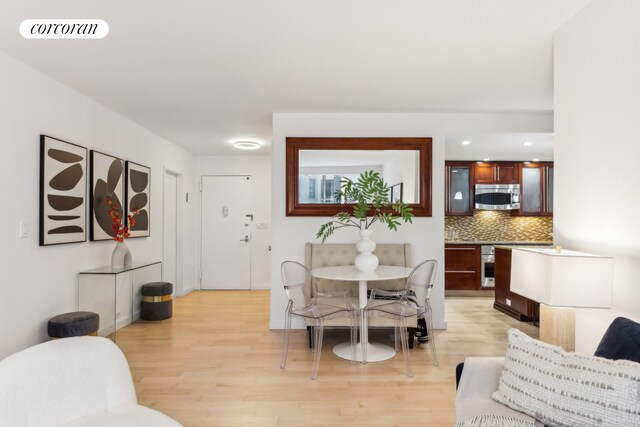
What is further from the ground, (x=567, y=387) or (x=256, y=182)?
(x=256, y=182)

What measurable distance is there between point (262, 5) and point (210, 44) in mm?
659

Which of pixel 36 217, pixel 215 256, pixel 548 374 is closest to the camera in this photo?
pixel 548 374

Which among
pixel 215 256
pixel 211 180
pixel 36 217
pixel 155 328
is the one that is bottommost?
pixel 155 328

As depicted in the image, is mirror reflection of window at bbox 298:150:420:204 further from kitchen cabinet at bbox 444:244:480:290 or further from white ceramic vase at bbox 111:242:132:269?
kitchen cabinet at bbox 444:244:480:290

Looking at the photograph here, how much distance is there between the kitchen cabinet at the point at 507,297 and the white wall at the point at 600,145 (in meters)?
2.65

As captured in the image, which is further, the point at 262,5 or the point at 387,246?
the point at 387,246

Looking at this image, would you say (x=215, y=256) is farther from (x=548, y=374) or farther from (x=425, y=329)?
(x=548, y=374)

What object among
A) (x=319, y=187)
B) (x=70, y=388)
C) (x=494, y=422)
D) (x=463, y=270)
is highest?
(x=319, y=187)

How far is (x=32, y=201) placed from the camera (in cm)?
327

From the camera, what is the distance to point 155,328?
465 centimetres

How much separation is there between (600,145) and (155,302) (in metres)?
4.66

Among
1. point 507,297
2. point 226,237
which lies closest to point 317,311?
point 507,297

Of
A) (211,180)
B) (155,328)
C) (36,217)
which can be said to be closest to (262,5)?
(36,217)

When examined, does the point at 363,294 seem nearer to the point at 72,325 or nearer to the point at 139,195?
the point at 72,325
